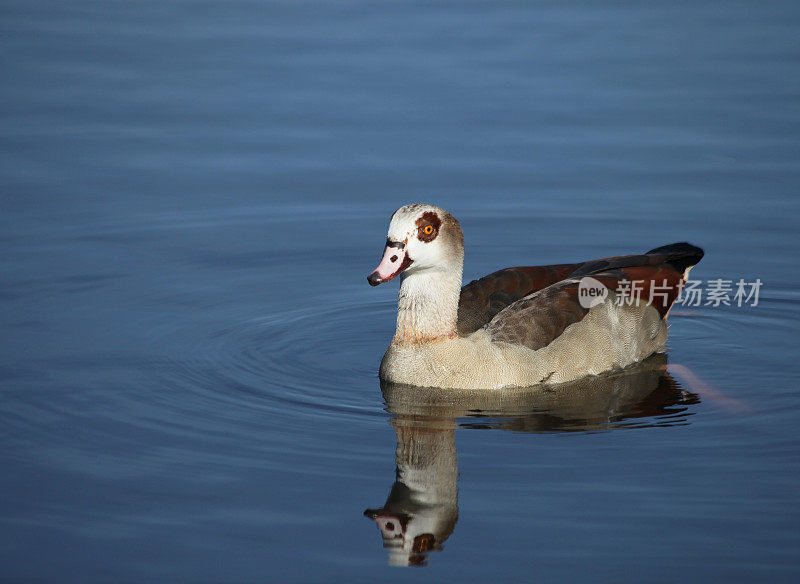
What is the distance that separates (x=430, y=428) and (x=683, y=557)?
2.61m

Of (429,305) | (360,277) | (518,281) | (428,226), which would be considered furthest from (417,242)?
(360,277)

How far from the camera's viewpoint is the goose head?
10047 millimetres

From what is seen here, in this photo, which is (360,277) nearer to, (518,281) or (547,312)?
(518,281)

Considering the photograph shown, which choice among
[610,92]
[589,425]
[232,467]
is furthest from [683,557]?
[610,92]

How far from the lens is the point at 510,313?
36.0ft

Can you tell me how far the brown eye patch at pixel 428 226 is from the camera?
10.1 m

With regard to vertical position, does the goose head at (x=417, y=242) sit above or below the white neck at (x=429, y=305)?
above

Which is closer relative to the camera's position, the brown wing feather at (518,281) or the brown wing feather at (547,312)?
the brown wing feather at (547,312)

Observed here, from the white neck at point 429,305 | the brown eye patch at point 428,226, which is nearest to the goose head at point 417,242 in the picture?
the brown eye patch at point 428,226

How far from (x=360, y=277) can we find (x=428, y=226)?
3229mm

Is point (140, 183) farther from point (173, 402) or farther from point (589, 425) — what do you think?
point (589, 425)

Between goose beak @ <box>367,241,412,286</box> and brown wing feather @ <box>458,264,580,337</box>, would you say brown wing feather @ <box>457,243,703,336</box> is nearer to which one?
brown wing feather @ <box>458,264,580,337</box>

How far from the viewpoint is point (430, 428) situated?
31.8ft

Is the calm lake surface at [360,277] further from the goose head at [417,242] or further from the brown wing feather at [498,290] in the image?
the goose head at [417,242]
